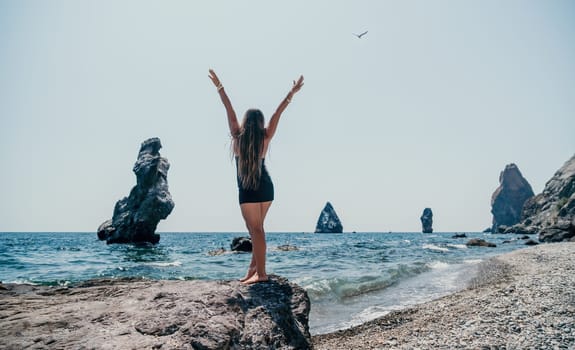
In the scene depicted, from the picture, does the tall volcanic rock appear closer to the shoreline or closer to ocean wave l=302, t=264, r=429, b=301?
ocean wave l=302, t=264, r=429, b=301

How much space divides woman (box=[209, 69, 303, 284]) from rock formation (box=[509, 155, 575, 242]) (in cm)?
7518

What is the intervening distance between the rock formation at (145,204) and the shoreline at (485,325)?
1819 inches

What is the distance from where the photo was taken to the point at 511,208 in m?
140

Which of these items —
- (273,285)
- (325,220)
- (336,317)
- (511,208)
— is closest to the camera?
(273,285)

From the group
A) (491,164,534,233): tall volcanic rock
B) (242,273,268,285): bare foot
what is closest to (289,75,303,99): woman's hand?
(242,273,268,285): bare foot

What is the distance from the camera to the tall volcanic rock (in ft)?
456

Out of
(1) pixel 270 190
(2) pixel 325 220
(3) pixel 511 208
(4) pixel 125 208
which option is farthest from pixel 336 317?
(3) pixel 511 208

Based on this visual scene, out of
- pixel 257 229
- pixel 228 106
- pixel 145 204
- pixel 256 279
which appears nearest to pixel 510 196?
pixel 145 204

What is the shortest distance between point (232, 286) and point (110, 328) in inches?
60.8

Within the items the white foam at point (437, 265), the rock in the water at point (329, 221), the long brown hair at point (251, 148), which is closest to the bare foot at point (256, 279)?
the long brown hair at point (251, 148)

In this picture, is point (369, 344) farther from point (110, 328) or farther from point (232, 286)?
point (110, 328)

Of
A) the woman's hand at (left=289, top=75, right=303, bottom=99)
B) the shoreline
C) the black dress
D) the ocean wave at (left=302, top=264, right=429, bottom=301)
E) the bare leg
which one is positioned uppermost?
the woman's hand at (left=289, top=75, right=303, bottom=99)

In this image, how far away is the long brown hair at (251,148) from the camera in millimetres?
4945

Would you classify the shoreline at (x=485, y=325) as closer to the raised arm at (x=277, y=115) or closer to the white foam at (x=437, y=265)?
the raised arm at (x=277, y=115)
